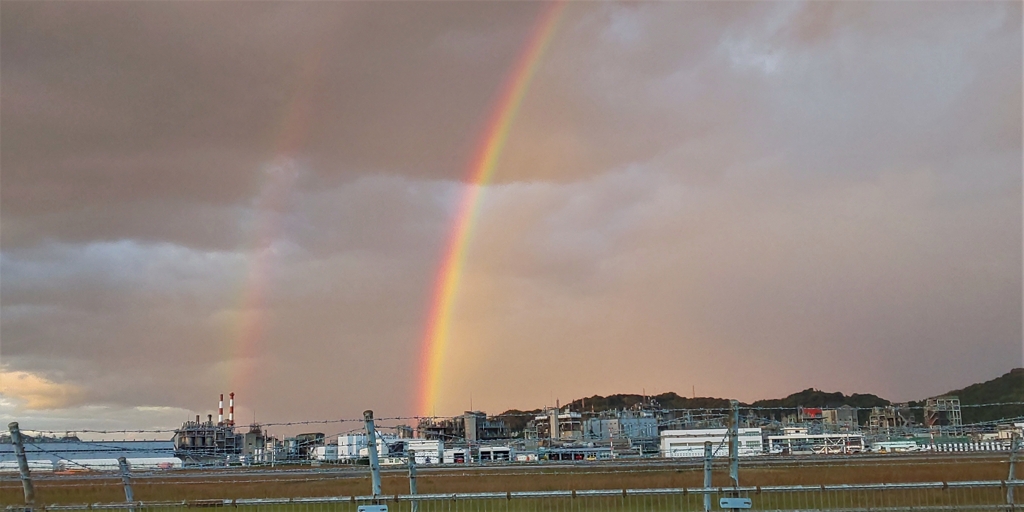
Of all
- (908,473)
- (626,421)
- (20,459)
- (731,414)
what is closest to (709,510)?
(731,414)

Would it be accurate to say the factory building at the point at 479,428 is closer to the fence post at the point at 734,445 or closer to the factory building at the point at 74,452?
the factory building at the point at 74,452

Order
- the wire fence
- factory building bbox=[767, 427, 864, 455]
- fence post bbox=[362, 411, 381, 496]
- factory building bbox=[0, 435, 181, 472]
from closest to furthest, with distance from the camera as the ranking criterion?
fence post bbox=[362, 411, 381, 496] → the wire fence → factory building bbox=[0, 435, 181, 472] → factory building bbox=[767, 427, 864, 455]

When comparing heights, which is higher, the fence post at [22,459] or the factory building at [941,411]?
the fence post at [22,459]

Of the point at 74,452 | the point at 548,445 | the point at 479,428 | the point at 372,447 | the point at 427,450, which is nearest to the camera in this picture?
the point at 372,447

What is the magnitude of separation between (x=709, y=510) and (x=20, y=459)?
1030cm

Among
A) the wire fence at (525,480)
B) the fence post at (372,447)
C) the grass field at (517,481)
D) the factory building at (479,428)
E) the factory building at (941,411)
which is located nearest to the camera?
the fence post at (372,447)

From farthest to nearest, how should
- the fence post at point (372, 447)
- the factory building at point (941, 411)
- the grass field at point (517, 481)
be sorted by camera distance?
1. the factory building at point (941, 411)
2. the grass field at point (517, 481)
3. the fence post at point (372, 447)

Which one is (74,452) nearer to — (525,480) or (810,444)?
(525,480)

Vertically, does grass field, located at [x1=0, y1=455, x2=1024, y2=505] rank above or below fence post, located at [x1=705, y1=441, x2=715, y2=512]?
below

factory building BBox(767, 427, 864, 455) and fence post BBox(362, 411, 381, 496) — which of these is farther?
factory building BBox(767, 427, 864, 455)

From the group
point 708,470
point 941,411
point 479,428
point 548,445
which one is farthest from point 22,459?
point 479,428

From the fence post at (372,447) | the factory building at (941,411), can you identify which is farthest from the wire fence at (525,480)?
the factory building at (941,411)

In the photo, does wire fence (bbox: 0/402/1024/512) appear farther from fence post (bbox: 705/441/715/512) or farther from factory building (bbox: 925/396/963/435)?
factory building (bbox: 925/396/963/435)

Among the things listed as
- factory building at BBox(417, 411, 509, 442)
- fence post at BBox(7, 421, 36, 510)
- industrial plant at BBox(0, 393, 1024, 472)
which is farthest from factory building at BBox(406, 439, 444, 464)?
factory building at BBox(417, 411, 509, 442)
